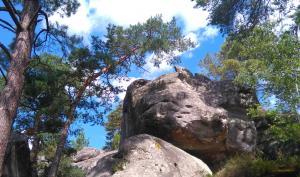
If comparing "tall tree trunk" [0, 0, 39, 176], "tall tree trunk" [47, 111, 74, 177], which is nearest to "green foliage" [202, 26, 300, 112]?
"tall tree trunk" [0, 0, 39, 176]

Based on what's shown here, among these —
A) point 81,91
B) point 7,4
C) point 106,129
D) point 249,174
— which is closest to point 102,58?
point 81,91

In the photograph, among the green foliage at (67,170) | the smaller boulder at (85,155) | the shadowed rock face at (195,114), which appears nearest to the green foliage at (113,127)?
the smaller boulder at (85,155)

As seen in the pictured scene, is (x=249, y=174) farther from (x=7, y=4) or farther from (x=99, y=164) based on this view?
(x=7, y=4)

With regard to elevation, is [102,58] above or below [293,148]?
above

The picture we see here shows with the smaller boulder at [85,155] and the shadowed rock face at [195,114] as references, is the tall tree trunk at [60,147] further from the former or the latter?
the smaller boulder at [85,155]

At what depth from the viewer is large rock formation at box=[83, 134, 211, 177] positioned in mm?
9914

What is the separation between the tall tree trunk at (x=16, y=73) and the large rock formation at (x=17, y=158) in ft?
18.5

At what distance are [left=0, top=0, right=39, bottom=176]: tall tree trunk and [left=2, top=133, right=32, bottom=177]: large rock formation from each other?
18.5 ft

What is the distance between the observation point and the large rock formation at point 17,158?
15133 millimetres

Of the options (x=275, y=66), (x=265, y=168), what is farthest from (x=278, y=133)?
(x=275, y=66)

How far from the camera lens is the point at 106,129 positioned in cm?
3788

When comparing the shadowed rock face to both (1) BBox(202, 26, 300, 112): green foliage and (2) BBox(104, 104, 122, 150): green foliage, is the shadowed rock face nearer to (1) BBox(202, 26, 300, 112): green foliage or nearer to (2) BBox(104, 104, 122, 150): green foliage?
(1) BBox(202, 26, 300, 112): green foliage

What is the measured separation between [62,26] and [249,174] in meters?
8.71

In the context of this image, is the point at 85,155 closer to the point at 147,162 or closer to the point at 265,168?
the point at 147,162
